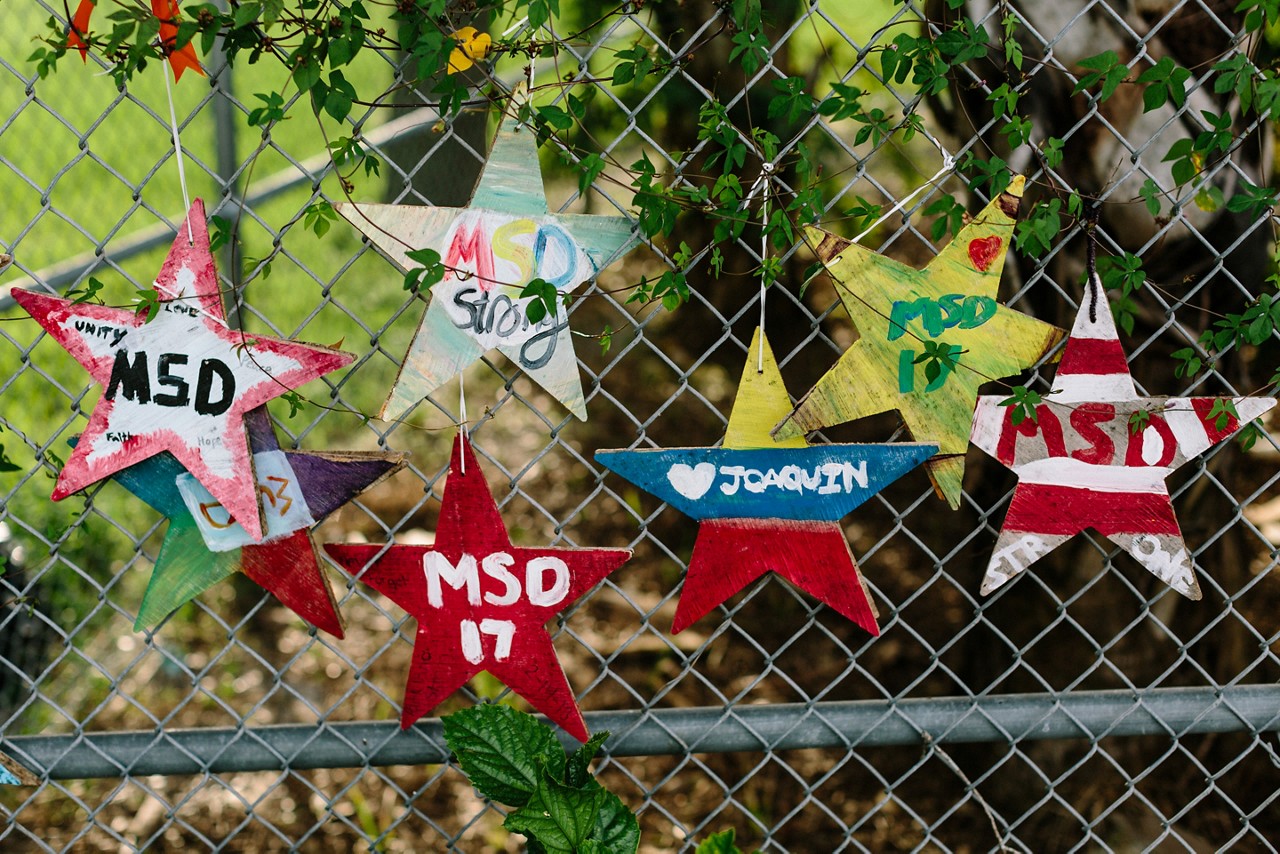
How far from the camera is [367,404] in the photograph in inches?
171

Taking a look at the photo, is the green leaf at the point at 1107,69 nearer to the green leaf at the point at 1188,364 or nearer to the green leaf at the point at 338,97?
the green leaf at the point at 1188,364

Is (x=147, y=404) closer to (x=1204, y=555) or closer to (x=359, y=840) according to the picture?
(x=359, y=840)

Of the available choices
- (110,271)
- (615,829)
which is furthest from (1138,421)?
(110,271)

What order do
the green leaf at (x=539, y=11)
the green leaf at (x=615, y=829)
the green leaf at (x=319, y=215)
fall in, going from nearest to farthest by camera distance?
the green leaf at (x=539, y=11), the green leaf at (x=319, y=215), the green leaf at (x=615, y=829)

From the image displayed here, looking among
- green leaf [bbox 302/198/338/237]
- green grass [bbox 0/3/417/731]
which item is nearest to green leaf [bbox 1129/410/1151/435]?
green leaf [bbox 302/198/338/237]

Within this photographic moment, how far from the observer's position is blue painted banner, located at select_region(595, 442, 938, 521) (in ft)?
4.89

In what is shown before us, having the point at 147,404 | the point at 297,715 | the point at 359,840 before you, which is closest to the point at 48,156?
the point at 297,715

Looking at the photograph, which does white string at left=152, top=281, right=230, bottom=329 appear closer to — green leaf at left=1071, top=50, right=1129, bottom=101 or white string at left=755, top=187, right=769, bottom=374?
white string at left=755, top=187, right=769, bottom=374

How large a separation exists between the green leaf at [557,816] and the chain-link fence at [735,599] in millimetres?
199

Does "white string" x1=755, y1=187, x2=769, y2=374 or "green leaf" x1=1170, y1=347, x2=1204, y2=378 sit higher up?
"white string" x1=755, y1=187, x2=769, y2=374

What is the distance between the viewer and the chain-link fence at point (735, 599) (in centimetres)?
161

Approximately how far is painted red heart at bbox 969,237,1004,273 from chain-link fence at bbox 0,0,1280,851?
0.33ft

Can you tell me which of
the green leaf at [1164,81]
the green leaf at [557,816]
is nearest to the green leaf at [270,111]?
the green leaf at [557,816]

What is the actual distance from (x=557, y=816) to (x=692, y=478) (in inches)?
20.6
